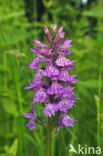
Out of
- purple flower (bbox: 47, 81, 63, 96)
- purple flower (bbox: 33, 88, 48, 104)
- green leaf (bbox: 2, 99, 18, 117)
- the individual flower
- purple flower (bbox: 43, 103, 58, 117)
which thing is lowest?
green leaf (bbox: 2, 99, 18, 117)

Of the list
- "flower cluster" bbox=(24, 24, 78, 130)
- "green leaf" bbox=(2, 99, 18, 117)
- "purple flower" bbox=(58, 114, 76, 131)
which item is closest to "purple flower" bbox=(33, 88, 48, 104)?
"flower cluster" bbox=(24, 24, 78, 130)

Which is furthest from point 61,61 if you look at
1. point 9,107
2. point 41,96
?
Result: point 9,107

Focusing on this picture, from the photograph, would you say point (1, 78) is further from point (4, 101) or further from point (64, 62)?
point (64, 62)

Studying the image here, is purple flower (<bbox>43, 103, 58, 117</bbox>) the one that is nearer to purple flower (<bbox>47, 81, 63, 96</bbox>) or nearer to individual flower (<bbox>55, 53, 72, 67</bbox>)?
purple flower (<bbox>47, 81, 63, 96</bbox>)

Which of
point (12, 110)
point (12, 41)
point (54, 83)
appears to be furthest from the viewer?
point (12, 41)

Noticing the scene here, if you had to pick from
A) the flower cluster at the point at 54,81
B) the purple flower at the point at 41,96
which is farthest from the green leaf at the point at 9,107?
the purple flower at the point at 41,96

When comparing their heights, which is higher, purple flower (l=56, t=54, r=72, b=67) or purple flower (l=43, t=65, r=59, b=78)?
purple flower (l=56, t=54, r=72, b=67)

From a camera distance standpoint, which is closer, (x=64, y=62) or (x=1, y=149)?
(x=64, y=62)

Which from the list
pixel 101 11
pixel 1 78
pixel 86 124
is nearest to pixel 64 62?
pixel 86 124
